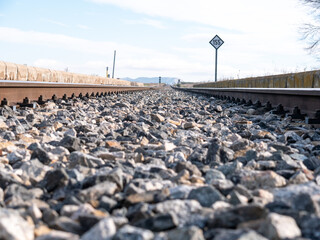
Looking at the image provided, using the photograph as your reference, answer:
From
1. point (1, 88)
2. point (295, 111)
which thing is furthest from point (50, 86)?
point (295, 111)

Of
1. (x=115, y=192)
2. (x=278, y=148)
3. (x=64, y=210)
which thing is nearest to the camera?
(x=64, y=210)

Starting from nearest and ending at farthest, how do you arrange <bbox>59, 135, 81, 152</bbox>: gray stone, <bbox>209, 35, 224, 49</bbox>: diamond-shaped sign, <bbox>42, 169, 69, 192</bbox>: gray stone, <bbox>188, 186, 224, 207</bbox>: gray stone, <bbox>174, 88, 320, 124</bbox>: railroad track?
<bbox>188, 186, 224, 207</bbox>: gray stone
<bbox>42, 169, 69, 192</bbox>: gray stone
<bbox>59, 135, 81, 152</bbox>: gray stone
<bbox>174, 88, 320, 124</bbox>: railroad track
<bbox>209, 35, 224, 49</bbox>: diamond-shaped sign

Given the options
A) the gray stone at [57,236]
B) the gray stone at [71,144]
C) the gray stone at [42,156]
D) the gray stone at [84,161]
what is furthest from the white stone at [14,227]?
the gray stone at [71,144]

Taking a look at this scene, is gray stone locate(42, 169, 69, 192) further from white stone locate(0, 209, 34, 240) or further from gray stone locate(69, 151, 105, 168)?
white stone locate(0, 209, 34, 240)

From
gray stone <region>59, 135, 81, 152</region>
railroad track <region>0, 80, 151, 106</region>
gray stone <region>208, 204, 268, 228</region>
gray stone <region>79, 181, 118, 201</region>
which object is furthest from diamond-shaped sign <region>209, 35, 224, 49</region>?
gray stone <region>208, 204, 268, 228</region>

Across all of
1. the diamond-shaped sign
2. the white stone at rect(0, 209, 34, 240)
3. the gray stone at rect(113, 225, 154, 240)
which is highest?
the diamond-shaped sign

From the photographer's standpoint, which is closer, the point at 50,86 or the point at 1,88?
the point at 1,88

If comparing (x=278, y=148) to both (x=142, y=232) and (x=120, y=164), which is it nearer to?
(x=120, y=164)

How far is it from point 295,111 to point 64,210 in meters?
5.53

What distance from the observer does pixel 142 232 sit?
1.61 m

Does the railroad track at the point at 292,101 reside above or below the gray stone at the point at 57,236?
above

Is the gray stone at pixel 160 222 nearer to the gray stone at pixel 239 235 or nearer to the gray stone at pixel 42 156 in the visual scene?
the gray stone at pixel 239 235

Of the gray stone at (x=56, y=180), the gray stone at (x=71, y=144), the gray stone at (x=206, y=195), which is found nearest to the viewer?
the gray stone at (x=206, y=195)

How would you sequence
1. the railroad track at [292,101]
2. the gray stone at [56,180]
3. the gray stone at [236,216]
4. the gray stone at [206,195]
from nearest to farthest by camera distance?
the gray stone at [236,216] < the gray stone at [206,195] < the gray stone at [56,180] < the railroad track at [292,101]
